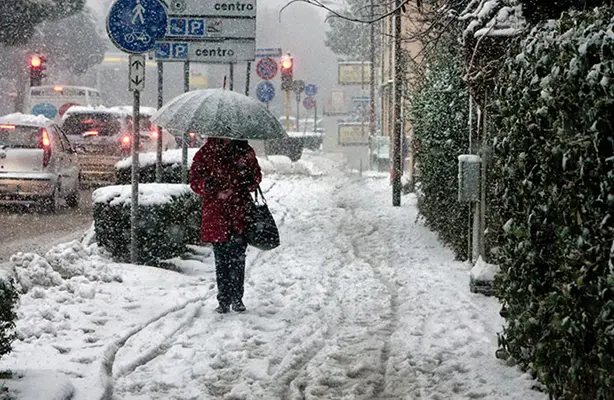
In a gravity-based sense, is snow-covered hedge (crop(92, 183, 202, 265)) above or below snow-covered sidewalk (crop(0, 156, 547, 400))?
above

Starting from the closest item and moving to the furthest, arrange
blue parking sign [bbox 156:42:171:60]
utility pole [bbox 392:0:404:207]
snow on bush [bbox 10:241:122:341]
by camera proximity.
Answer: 1. snow on bush [bbox 10:241:122:341]
2. blue parking sign [bbox 156:42:171:60]
3. utility pole [bbox 392:0:404:207]

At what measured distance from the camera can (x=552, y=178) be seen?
5.29 meters

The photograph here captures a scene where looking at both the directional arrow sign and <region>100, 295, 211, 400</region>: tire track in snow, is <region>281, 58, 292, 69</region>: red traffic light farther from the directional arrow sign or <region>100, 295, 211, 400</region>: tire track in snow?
<region>100, 295, 211, 400</region>: tire track in snow

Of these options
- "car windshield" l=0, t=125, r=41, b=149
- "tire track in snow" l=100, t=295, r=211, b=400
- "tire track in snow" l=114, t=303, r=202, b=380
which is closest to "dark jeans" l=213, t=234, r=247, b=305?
"tire track in snow" l=114, t=303, r=202, b=380

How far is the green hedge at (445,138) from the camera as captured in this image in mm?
11633

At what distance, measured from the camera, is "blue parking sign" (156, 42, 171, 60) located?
44.3 feet

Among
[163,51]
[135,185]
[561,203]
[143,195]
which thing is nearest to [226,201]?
[135,185]

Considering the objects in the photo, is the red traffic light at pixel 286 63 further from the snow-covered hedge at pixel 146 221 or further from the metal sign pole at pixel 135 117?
the metal sign pole at pixel 135 117

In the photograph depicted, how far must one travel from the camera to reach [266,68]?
81.6 ft

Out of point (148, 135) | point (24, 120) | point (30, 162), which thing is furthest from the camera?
point (148, 135)

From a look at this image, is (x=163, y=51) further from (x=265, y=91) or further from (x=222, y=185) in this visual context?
(x=265, y=91)

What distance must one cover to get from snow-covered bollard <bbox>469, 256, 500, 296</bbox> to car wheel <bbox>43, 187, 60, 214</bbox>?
9.30 metres

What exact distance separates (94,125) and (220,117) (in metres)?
14.0

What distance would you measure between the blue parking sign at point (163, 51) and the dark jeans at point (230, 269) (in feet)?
17.3
